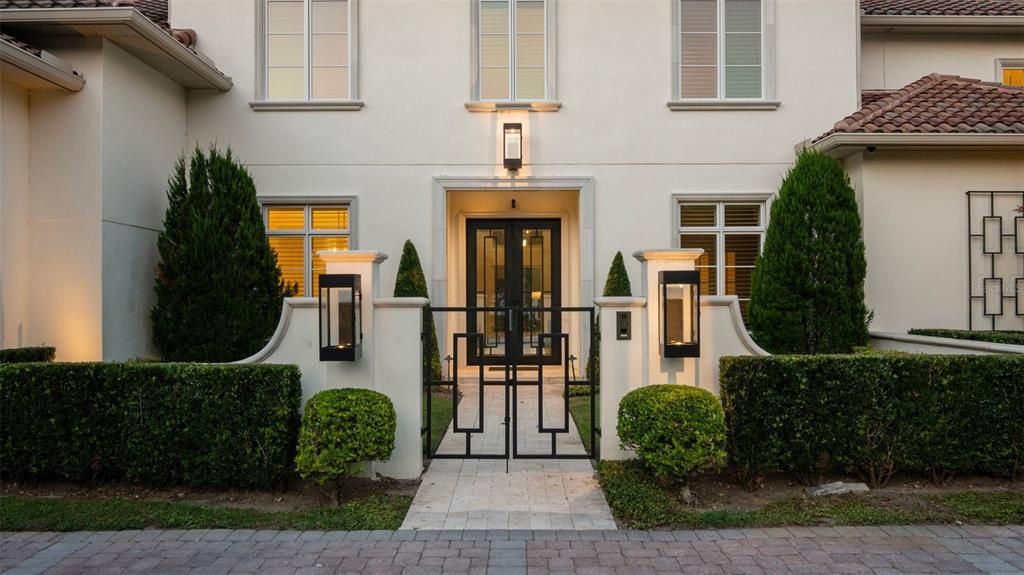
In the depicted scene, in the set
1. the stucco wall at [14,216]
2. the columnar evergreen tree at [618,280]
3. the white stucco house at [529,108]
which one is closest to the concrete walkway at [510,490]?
the columnar evergreen tree at [618,280]

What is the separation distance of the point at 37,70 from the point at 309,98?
11.9 feet

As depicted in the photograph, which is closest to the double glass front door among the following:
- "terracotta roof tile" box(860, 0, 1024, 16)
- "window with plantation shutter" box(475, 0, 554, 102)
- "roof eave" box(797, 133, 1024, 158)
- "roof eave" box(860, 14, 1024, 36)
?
"window with plantation shutter" box(475, 0, 554, 102)

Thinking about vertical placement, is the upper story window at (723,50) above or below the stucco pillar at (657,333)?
above

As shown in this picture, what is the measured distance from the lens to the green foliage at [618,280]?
970 cm

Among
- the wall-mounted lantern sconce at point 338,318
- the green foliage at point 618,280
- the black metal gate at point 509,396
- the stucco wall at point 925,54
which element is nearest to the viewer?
the wall-mounted lantern sconce at point 338,318

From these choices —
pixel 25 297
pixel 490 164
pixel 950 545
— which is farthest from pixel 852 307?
pixel 25 297

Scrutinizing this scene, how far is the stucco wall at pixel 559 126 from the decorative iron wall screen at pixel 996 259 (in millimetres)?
2439

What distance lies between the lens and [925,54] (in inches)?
437

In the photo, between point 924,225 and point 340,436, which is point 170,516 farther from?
point 924,225

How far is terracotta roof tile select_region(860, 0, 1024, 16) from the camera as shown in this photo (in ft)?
35.4

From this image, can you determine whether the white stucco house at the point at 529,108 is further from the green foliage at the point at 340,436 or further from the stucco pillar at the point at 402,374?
the green foliage at the point at 340,436

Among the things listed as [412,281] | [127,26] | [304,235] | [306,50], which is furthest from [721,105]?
[127,26]

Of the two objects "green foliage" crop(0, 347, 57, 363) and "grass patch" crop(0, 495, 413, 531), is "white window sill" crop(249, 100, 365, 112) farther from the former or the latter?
"grass patch" crop(0, 495, 413, 531)

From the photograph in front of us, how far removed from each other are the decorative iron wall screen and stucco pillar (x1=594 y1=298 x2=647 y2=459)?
6.01 meters
